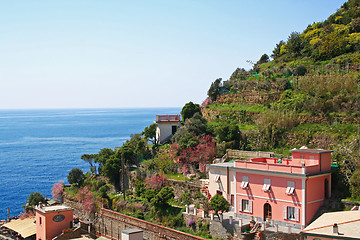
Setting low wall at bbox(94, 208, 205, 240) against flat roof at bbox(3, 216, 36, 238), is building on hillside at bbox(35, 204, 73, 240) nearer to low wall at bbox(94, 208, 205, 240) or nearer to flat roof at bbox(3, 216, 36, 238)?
flat roof at bbox(3, 216, 36, 238)

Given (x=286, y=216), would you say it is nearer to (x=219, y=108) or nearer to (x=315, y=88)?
(x=315, y=88)

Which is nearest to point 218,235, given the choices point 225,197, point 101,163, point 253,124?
point 225,197

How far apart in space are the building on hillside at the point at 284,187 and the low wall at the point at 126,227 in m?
4.32

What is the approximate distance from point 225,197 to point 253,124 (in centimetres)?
1065

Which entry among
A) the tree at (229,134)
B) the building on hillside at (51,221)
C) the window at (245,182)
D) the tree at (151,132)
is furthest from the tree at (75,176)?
the window at (245,182)

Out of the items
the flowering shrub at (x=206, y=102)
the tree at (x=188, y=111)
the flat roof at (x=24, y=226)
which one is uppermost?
the flowering shrub at (x=206, y=102)

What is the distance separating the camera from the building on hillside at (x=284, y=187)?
22.1 m

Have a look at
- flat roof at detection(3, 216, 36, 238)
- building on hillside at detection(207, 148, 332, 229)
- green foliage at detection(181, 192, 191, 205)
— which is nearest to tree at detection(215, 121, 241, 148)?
green foliage at detection(181, 192, 191, 205)

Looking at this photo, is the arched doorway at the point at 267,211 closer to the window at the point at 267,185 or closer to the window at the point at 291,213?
the window at the point at 267,185

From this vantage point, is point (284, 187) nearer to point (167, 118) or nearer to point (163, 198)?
point (163, 198)

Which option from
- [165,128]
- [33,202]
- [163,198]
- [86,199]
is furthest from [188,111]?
[33,202]

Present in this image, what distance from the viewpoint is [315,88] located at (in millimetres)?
33656

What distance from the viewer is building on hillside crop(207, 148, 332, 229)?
22125mm

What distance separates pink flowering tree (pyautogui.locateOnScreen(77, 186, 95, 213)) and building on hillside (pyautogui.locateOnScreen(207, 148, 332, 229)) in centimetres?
1598
